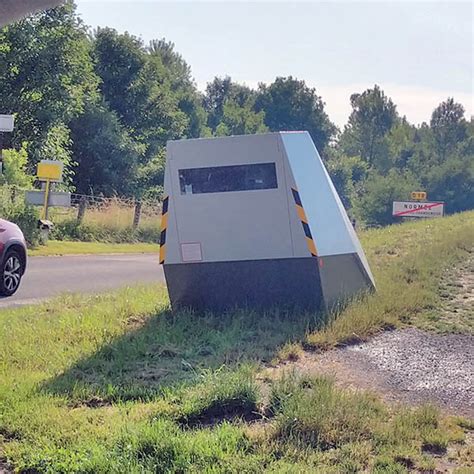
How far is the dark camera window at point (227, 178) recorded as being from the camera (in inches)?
315

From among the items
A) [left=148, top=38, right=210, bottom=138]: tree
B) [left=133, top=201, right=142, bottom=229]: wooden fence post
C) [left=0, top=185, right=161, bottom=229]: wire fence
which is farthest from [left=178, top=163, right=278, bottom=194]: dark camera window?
[left=148, top=38, right=210, bottom=138]: tree

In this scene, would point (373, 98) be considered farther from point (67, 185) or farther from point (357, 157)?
point (67, 185)

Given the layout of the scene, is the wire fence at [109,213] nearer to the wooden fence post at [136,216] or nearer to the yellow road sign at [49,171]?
the wooden fence post at [136,216]

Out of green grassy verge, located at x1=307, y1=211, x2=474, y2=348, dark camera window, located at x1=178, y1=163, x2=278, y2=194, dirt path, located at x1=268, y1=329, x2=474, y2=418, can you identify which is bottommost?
dirt path, located at x1=268, y1=329, x2=474, y2=418

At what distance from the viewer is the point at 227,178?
8.11m

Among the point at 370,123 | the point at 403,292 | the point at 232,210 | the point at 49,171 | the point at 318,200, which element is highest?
the point at 370,123

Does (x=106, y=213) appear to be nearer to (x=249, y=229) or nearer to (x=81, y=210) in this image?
(x=81, y=210)

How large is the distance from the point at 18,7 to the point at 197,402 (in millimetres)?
2786

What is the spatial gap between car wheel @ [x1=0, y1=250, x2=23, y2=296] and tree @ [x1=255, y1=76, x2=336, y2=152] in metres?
77.8

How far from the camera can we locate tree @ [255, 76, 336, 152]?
88688 mm

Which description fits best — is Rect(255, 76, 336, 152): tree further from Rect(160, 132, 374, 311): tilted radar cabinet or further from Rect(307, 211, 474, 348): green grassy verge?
Rect(160, 132, 374, 311): tilted radar cabinet

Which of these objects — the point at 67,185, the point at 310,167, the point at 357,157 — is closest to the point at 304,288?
the point at 310,167

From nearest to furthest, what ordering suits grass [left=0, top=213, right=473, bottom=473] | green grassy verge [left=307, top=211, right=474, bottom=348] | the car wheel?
grass [left=0, top=213, right=473, bottom=473], green grassy verge [left=307, top=211, right=474, bottom=348], the car wheel

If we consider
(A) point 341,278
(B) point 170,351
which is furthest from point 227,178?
(B) point 170,351
